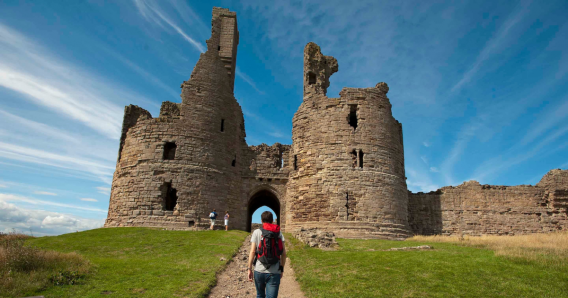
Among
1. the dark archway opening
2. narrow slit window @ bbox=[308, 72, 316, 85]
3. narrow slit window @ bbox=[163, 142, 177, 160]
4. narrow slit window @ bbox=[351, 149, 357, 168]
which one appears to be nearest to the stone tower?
narrow slit window @ bbox=[351, 149, 357, 168]

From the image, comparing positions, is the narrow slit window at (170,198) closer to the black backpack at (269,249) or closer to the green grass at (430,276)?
the green grass at (430,276)

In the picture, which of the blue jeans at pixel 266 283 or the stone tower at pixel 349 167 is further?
the stone tower at pixel 349 167

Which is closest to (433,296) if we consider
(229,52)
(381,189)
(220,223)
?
(381,189)

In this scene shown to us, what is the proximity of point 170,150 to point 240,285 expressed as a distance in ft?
45.7

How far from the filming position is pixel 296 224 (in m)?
20.9

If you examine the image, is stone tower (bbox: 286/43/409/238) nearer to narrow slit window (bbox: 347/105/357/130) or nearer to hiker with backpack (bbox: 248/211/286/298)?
narrow slit window (bbox: 347/105/357/130)

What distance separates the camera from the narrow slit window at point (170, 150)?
2127 centimetres

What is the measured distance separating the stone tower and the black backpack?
14.1 meters

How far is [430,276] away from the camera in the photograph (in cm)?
869

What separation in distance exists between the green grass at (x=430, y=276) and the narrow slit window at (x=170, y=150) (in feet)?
41.2

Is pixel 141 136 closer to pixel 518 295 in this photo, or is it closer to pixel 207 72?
pixel 207 72

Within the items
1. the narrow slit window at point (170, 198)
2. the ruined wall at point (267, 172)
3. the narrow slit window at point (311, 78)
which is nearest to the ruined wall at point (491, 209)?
the ruined wall at point (267, 172)

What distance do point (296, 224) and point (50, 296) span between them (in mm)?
14644

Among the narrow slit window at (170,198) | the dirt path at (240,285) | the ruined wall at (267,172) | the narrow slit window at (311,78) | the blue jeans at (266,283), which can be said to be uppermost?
the narrow slit window at (311,78)
